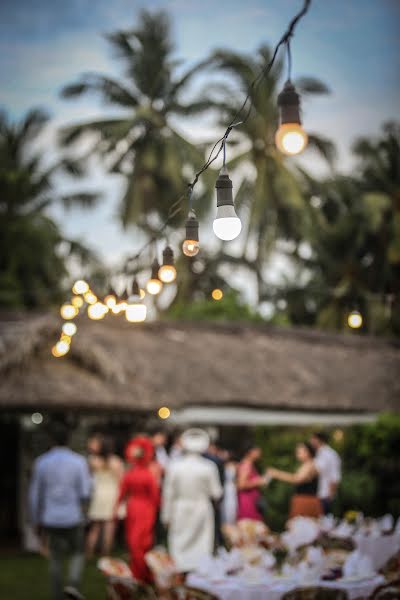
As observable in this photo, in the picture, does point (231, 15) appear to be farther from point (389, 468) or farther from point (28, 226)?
point (389, 468)

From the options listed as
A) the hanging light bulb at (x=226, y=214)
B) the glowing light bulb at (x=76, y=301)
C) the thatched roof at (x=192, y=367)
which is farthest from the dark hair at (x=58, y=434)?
the thatched roof at (x=192, y=367)

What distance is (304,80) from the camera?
81.8 feet

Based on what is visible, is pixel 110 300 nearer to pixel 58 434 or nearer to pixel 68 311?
pixel 58 434

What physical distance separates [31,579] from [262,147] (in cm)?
1756

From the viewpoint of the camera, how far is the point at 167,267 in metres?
6.11

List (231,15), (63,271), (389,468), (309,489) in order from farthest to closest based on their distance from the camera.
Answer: (231,15) < (63,271) < (389,468) < (309,489)

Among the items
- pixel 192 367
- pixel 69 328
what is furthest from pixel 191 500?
pixel 192 367

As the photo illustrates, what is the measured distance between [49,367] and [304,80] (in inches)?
579

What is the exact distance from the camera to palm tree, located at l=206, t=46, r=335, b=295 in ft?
79.9

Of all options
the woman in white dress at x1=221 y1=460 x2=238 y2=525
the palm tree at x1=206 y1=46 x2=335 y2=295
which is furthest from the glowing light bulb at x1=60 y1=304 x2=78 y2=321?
the palm tree at x1=206 y1=46 x2=335 y2=295

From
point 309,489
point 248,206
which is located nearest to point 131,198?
point 248,206

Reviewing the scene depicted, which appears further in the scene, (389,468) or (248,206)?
(248,206)

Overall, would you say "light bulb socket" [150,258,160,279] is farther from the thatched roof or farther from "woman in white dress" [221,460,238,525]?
the thatched roof

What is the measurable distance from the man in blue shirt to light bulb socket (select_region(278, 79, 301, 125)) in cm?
481
